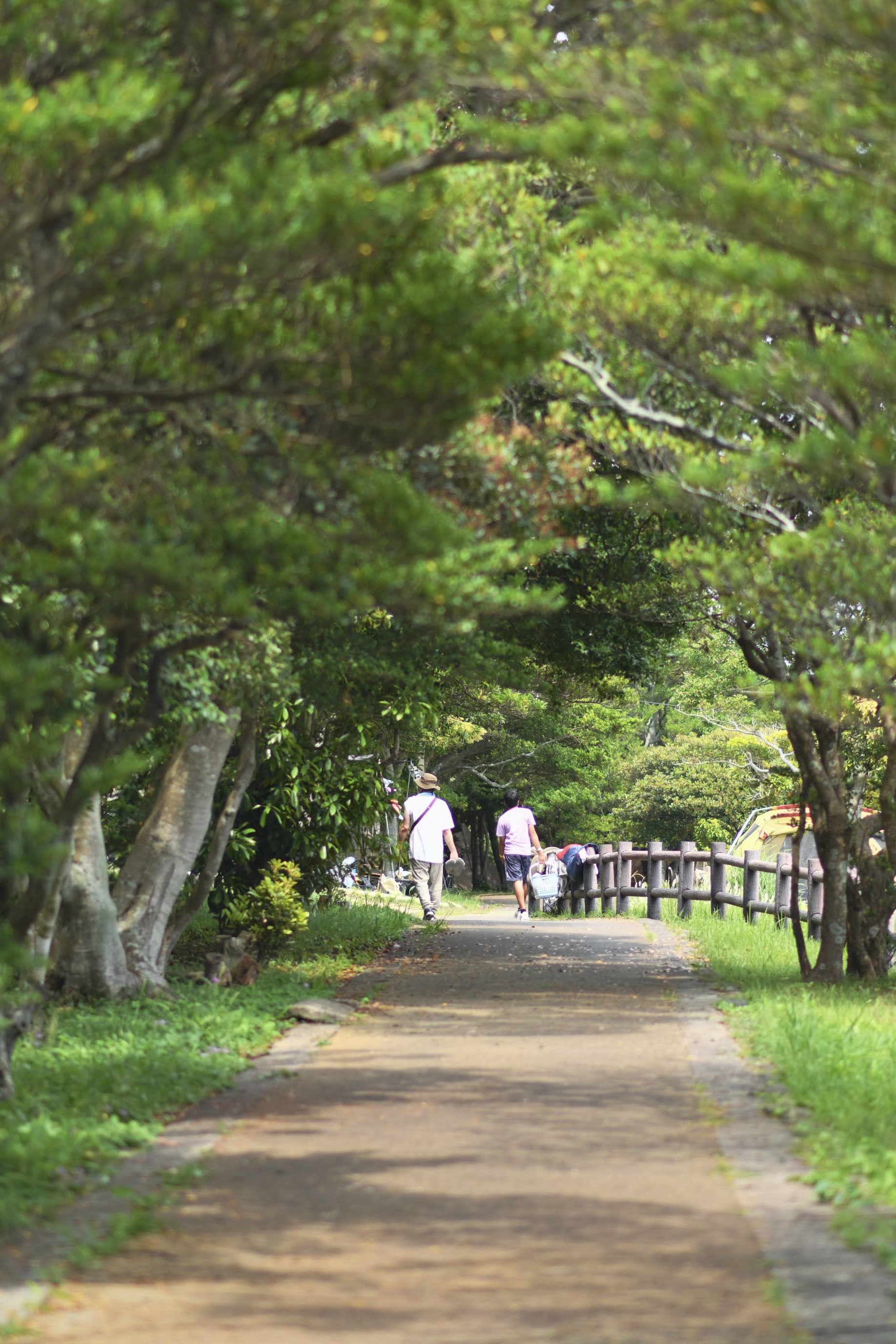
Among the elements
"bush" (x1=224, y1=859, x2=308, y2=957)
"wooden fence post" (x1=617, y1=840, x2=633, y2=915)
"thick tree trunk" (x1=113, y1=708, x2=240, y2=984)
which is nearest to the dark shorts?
"wooden fence post" (x1=617, y1=840, x2=633, y2=915)

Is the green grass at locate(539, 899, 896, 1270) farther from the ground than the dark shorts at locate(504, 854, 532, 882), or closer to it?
closer to it

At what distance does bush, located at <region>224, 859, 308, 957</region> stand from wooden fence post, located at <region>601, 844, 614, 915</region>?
1311 cm

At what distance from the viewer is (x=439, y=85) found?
6.23 meters

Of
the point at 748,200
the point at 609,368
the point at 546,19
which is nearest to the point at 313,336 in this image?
the point at 748,200

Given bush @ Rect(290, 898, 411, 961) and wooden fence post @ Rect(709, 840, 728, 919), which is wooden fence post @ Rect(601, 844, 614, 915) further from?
bush @ Rect(290, 898, 411, 961)

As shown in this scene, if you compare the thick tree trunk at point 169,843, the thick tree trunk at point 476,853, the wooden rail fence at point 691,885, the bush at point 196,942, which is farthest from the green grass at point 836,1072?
the thick tree trunk at point 476,853

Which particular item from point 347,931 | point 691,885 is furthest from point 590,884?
point 347,931

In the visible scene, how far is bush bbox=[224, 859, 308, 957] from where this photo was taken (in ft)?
50.3

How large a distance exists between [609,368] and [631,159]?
4.52m

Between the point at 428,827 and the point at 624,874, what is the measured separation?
28.7ft

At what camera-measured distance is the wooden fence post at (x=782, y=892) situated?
20.3 metres

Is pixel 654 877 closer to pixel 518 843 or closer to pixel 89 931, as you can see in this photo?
pixel 518 843

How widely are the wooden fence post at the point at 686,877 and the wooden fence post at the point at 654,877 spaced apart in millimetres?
556

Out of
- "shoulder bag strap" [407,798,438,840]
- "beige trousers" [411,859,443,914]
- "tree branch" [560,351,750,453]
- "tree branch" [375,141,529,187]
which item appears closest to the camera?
"tree branch" [375,141,529,187]
